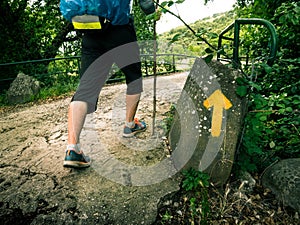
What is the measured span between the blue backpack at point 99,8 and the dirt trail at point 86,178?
130cm

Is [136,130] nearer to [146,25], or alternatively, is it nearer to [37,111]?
[37,111]

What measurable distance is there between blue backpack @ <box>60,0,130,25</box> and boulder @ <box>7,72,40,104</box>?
467 centimetres

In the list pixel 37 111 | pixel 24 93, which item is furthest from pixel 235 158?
pixel 24 93

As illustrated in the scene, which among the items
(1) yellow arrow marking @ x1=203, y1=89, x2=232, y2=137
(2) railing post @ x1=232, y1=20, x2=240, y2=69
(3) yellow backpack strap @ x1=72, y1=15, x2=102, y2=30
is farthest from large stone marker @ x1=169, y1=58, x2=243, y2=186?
(3) yellow backpack strap @ x1=72, y1=15, x2=102, y2=30

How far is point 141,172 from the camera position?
6.78ft

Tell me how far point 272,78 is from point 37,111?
3848 mm

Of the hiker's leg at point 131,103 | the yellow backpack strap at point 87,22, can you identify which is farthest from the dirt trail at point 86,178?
the yellow backpack strap at point 87,22

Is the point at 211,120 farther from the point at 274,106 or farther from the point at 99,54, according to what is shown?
the point at 99,54

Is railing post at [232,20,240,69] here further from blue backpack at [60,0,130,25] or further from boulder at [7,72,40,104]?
boulder at [7,72,40,104]

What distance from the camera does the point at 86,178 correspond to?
199cm

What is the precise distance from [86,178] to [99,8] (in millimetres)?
1427

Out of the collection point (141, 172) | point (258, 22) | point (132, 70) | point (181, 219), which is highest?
point (258, 22)

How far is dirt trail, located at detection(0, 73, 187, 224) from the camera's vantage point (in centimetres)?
166

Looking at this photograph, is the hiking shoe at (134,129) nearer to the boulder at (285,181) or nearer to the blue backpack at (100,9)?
the blue backpack at (100,9)
